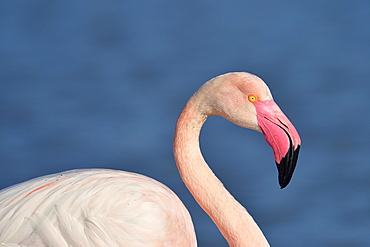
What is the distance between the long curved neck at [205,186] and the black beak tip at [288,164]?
34cm

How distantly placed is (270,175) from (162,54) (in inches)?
104

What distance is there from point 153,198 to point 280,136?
68 centimetres

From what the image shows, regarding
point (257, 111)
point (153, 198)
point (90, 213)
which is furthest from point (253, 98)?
point (90, 213)

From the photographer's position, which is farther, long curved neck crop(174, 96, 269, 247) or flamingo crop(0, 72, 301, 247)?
long curved neck crop(174, 96, 269, 247)

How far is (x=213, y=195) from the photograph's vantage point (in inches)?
150

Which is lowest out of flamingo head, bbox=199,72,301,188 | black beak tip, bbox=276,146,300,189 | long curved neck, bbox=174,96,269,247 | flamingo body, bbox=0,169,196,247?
flamingo body, bbox=0,169,196,247

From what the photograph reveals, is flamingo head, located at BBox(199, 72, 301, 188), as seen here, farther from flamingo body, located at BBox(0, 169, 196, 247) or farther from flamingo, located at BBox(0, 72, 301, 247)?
flamingo body, located at BBox(0, 169, 196, 247)

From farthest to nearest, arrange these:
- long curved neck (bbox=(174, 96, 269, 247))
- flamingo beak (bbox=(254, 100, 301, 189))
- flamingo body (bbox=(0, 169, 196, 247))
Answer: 1. long curved neck (bbox=(174, 96, 269, 247))
2. flamingo beak (bbox=(254, 100, 301, 189))
3. flamingo body (bbox=(0, 169, 196, 247))

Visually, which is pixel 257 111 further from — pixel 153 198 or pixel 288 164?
pixel 153 198

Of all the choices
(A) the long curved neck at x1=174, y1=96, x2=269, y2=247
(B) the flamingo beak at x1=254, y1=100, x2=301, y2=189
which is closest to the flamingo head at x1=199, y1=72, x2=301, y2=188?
(B) the flamingo beak at x1=254, y1=100, x2=301, y2=189

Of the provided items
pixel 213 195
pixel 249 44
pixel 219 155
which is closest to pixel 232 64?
pixel 249 44

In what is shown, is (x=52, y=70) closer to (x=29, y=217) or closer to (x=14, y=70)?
(x=14, y=70)

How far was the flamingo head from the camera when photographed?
3.57 metres

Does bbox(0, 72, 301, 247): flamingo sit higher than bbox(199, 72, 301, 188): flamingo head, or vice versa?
bbox(199, 72, 301, 188): flamingo head
